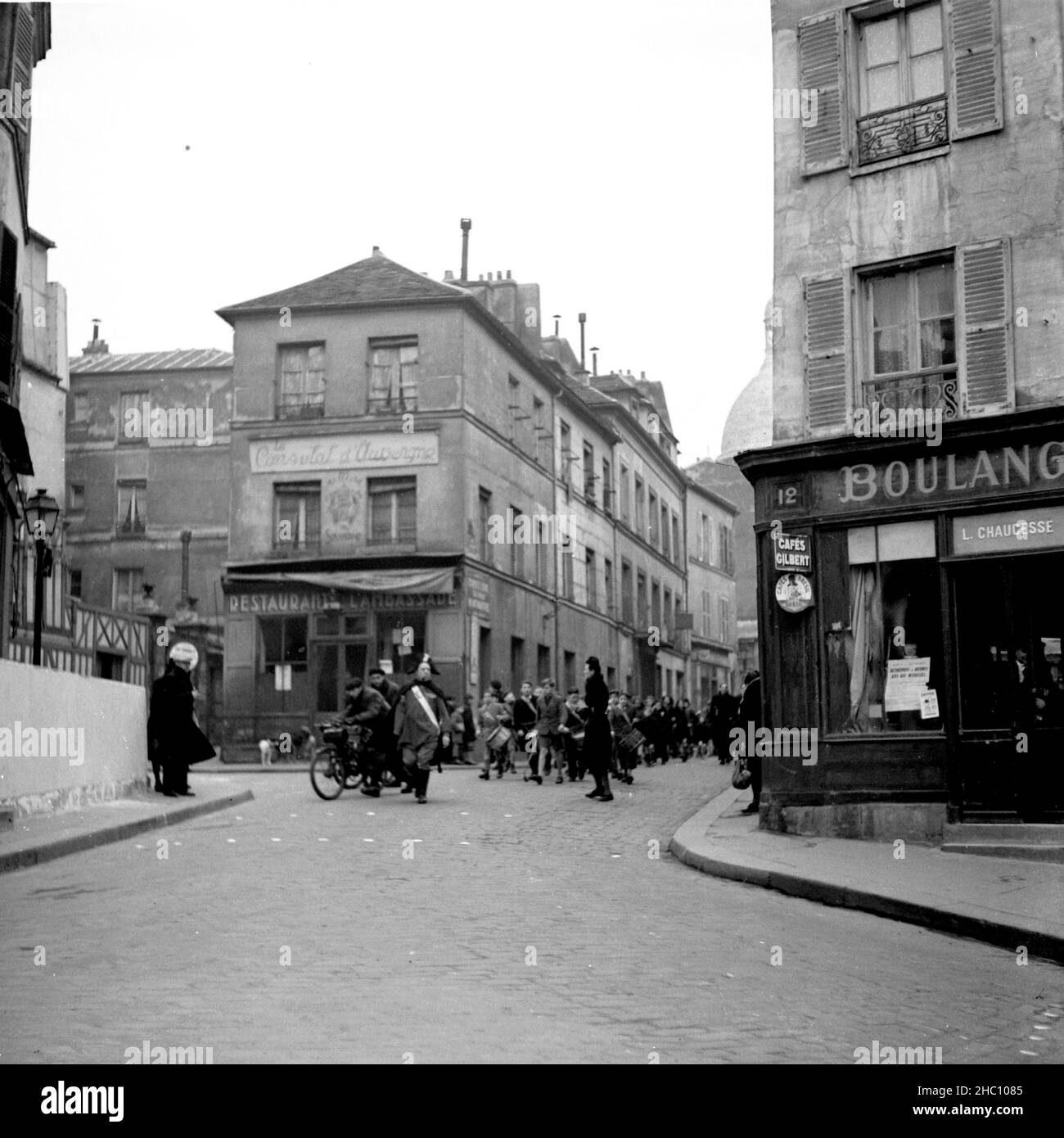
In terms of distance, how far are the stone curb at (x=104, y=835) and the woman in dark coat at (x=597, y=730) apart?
4622mm

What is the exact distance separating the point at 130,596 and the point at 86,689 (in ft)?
88.9

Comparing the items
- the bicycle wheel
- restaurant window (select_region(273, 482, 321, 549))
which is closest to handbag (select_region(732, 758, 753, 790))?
the bicycle wheel

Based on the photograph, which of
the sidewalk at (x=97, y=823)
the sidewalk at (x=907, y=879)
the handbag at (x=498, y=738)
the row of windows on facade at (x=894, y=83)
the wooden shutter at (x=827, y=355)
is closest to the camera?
the sidewalk at (x=907, y=879)

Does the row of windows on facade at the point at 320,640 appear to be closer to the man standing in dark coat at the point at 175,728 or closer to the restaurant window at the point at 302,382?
the restaurant window at the point at 302,382

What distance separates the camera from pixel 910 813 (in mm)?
14477

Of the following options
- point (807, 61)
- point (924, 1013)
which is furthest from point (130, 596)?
point (924, 1013)

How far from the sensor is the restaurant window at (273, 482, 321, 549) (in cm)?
3509

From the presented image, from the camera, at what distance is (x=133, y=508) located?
44062 millimetres

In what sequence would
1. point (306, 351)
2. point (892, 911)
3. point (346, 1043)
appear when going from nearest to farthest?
point (346, 1043) → point (892, 911) → point (306, 351)

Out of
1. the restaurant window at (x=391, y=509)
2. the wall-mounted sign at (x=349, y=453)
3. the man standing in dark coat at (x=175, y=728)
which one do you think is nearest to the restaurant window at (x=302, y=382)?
the wall-mounted sign at (x=349, y=453)

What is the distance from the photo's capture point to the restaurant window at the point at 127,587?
43.3 m

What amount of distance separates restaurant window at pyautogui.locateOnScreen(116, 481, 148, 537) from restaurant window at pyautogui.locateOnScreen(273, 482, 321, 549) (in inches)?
386

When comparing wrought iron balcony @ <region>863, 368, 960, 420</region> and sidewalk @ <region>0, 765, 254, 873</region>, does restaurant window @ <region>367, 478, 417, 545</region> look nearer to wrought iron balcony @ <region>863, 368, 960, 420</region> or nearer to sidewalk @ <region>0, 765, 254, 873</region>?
sidewalk @ <region>0, 765, 254, 873</region>
